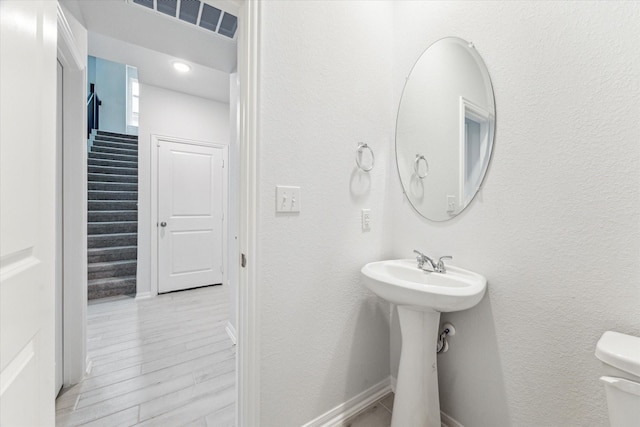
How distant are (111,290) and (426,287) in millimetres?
3792

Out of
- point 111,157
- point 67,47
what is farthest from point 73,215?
point 111,157

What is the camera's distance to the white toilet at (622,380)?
65 cm

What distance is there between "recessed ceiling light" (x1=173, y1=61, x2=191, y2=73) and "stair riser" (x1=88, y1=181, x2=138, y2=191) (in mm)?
2600

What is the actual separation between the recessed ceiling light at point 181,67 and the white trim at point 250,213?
198 cm

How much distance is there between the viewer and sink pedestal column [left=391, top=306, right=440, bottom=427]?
3.80 feet

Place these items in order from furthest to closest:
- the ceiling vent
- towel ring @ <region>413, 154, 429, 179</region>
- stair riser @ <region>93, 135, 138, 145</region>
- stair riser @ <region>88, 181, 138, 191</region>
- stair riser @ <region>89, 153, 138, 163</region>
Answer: stair riser @ <region>93, 135, 138, 145</region>
stair riser @ <region>89, 153, 138, 163</region>
stair riser @ <region>88, 181, 138, 191</region>
the ceiling vent
towel ring @ <region>413, 154, 429, 179</region>

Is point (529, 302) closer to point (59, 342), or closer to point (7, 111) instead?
point (7, 111)

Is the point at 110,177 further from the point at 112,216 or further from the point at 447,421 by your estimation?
the point at 447,421

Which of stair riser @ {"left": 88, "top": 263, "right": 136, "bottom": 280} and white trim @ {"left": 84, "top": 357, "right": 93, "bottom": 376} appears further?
stair riser @ {"left": 88, "top": 263, "right": 136, "bottom": 280}

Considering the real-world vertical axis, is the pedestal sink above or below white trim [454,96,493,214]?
below

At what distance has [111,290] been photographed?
3248 millimetres

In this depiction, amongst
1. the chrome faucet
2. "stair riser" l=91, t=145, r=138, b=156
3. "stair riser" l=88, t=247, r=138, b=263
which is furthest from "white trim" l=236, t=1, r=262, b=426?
"stair riser" l=91, t=145, r=138, b=156

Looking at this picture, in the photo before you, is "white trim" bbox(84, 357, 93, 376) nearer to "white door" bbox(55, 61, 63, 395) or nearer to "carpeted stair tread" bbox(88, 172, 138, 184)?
"white door" bbox(55, 61, 63, 395)

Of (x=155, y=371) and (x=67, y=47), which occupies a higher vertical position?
(x=67, y=47)
